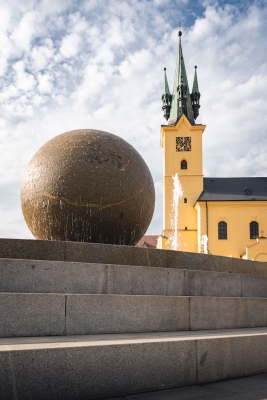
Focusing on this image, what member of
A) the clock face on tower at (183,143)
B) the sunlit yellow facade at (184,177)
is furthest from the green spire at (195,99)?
the clock face on tower at (183,143)

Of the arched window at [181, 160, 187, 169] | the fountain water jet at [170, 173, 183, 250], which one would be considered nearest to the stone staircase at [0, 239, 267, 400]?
the fountain water jet at [170, 173, 183, 250]

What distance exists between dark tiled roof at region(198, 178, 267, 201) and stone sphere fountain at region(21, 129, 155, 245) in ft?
161

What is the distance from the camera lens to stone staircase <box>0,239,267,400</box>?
4520 mm

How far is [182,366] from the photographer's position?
17.7ft

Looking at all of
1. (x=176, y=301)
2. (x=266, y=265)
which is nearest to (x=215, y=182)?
(x=266, y=265)

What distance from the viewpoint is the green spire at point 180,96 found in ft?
212

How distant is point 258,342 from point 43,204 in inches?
190

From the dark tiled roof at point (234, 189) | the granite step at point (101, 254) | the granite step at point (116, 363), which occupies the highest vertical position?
the dark tiled roof at point (234, 189)

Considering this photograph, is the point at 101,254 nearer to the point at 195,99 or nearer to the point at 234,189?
the point at 234,189

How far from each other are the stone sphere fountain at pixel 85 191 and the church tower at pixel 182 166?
47018 mm

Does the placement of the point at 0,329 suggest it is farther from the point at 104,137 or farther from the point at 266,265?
the point at 266,265

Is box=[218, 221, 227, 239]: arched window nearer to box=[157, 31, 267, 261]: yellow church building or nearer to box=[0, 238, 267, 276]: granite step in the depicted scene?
box=[157, 31, 267, 261]: yellow church building

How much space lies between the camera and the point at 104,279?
21.6ft

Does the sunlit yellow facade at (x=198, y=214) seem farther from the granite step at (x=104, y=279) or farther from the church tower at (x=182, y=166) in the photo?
the granite step at (x=104, y=279)
